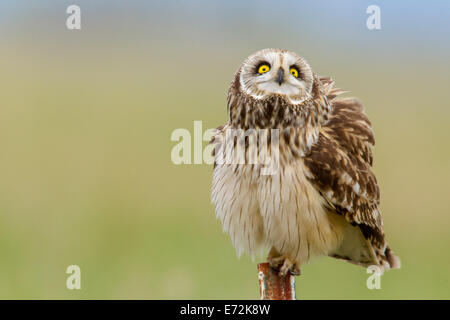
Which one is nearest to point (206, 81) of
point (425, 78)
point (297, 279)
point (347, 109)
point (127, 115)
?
point (127, 115)

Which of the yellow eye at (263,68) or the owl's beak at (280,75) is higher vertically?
the yellow eye at (263,68)

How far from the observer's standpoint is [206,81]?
11.4 m

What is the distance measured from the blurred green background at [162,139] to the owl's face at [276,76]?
1.12 metres

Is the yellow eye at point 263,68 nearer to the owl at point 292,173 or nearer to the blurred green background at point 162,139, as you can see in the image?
the owl at point 292,173

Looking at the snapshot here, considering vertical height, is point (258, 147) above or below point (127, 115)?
below

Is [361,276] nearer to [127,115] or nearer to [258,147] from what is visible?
[258,147]

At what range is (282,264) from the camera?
4.96m

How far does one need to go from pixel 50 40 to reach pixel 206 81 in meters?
2.54

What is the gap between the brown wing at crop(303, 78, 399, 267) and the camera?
16.0 ft

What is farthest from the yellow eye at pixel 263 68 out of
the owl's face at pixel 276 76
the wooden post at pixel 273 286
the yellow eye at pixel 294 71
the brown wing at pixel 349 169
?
the wooden post at pixel 273 286

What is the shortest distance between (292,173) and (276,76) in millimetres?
569

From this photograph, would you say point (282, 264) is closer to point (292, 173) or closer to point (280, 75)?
point (292, 173)

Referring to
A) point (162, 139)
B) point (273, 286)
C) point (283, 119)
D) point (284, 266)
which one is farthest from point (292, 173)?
point (162, 139)

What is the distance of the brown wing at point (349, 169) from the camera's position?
4.88 meters
